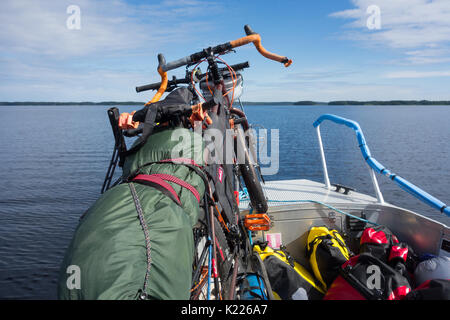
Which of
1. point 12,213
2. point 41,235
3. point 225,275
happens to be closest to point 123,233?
point 225,275

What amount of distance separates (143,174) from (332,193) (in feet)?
16.5

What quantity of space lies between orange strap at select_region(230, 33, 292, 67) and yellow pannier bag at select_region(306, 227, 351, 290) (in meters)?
2.95

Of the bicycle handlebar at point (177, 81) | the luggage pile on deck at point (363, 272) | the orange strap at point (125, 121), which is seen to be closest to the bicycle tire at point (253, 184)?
the luggage pile on deck at point (363, 272)

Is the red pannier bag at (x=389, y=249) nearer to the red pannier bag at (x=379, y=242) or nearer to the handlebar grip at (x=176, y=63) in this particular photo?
the red pannier bag at (x=379, y=242)

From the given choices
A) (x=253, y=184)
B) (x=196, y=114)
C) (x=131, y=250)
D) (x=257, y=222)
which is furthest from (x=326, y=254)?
(x=131, y=250)

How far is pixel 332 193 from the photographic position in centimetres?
605

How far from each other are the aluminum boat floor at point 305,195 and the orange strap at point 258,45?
2.77m

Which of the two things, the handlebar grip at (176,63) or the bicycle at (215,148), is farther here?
the handlebar grip at (176,63)

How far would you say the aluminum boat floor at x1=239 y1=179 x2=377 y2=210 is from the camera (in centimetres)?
547

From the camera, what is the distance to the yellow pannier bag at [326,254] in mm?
4395

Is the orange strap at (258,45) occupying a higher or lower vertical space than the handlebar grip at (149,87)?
higher

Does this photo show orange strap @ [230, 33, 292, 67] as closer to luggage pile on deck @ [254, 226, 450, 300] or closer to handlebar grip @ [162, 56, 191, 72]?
handlebar grip @ [162, 56, 191, 72]

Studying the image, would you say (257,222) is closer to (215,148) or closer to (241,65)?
(215,148)
